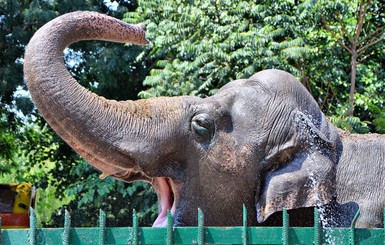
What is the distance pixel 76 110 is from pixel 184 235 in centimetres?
160

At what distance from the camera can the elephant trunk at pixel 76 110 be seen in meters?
5.02

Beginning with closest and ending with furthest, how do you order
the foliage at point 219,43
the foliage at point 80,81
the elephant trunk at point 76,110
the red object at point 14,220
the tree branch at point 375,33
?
the elephant trunk at point 76,110 → the red object at point 14,220 → the foliage at point 219,43 → the tree branch at point 375,33 → the foliage at point 80,81

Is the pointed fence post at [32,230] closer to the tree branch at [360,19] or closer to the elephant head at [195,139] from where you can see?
the elephant head at [195,139]

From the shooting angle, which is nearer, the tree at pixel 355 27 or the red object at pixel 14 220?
the red object at pixel 14 220

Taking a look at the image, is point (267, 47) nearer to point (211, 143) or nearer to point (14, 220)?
point (14, 220)

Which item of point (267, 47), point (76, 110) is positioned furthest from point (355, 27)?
point (76, 110)

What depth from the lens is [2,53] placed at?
52.2ft

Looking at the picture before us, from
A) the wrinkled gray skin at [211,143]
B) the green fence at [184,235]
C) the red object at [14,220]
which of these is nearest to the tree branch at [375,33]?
the red object at [14,220]

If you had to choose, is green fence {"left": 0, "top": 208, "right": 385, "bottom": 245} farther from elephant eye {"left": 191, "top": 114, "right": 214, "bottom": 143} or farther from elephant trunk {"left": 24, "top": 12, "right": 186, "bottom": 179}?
elephant eye {"left": 191, "top": 114, "right": 214, "bottom": 143}

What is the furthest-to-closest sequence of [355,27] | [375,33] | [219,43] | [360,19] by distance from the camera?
[375,33] → [355,27] → [219,43] → [360,19]

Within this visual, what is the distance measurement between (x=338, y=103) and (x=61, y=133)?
8388 millimetres

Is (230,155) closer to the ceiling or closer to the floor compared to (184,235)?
closer to the ceiling

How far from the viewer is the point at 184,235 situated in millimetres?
3686

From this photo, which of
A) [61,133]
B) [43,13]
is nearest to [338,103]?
[43,13]
